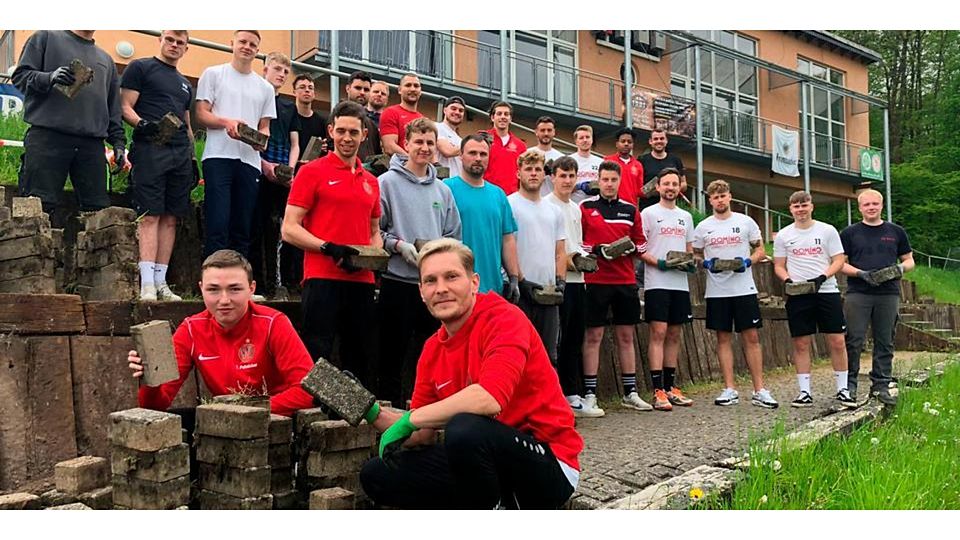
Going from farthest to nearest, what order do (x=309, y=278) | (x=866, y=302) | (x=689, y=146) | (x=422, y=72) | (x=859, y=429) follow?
(x=689, y=146)
(x=422, y=72)
(x=866, y=302)
(x=859, y=429)
(x=309, y=278)

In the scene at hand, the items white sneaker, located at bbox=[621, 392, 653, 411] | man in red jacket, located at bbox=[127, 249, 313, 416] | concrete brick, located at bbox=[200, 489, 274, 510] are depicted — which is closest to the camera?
→ concrete brick, located at bbox=[200, 489, 274, 510]

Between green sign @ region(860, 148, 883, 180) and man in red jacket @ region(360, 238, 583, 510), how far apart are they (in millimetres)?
13989

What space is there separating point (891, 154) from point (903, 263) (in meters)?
8.91

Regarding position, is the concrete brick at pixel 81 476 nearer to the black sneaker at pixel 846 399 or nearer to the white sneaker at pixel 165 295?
the white sneaker at pixel 165 295

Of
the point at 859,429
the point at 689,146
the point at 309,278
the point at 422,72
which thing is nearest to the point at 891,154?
the point at 689,146

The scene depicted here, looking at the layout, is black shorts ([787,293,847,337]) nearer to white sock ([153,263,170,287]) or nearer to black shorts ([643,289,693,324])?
black shorts ([643,289,693,324])

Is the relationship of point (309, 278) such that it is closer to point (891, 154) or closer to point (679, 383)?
point (679, 383)

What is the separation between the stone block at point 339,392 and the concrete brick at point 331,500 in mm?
290

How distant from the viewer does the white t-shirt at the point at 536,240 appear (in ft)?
17.8

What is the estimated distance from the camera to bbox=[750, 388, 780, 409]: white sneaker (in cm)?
627

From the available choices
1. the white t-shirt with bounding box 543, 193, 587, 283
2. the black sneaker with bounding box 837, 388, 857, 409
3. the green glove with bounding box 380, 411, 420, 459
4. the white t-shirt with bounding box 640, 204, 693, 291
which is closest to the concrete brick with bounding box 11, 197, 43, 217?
the green glove with bounding box 380, 411, 420, 459

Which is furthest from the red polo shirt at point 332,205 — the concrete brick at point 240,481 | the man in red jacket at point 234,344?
the concrete brick at point 240,481

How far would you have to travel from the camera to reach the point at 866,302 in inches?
252

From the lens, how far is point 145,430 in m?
2.91
